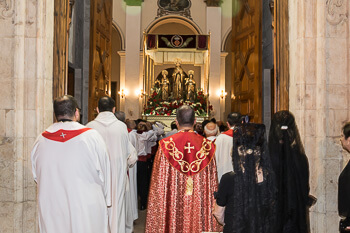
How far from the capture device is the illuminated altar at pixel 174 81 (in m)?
16.0

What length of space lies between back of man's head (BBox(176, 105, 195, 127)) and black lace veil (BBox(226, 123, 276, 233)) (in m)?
1.03

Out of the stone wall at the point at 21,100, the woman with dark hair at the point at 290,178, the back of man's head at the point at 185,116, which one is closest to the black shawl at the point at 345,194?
the woman with dark hair at the point at 290,178

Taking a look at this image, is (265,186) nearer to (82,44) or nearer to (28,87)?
(28,87)

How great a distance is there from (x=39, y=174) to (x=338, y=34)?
4102mm

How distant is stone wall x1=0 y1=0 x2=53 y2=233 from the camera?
17.5 feet

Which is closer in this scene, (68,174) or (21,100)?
(68,174)

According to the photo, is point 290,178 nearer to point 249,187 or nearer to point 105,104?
point 249,187

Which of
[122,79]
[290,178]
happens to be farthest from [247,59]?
[122,79]

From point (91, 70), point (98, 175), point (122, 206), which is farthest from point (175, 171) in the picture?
point (91, 70)

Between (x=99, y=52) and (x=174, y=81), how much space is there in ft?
30.9

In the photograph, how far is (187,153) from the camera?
4.19 meters

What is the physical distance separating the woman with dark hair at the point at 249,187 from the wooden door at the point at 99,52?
5847 mm

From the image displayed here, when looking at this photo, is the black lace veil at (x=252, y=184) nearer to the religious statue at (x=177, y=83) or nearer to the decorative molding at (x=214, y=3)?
the religious statue at (x=177, y=83)

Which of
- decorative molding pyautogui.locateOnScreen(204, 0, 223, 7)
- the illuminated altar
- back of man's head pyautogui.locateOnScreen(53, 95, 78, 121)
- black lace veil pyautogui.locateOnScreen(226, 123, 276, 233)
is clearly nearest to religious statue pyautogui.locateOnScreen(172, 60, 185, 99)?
the illuminated altar
